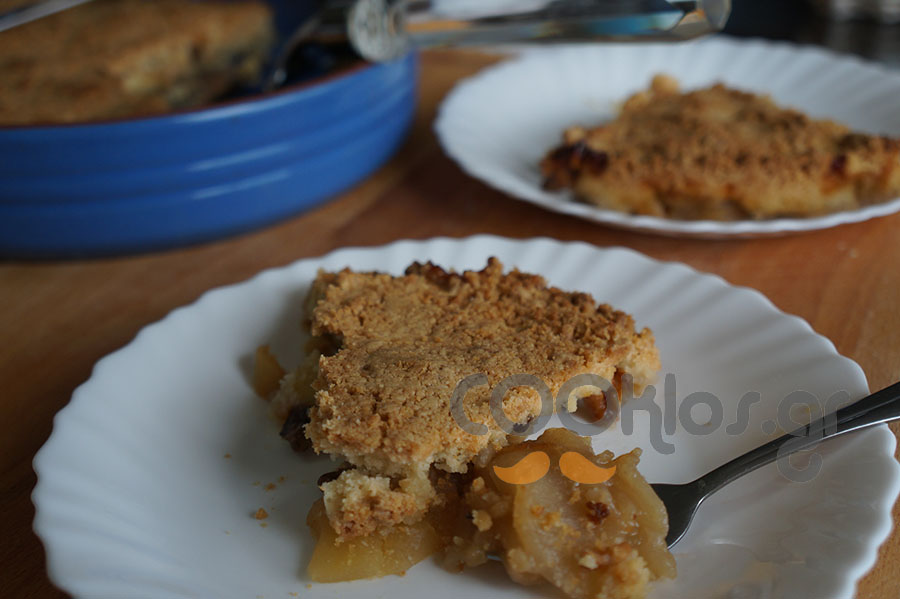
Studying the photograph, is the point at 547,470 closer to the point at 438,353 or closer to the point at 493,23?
A: the point at 438,353

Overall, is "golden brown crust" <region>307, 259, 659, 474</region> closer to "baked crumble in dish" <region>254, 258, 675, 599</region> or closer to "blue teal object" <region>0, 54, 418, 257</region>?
"baked crumble in dish" <region>254, 258, 675, 599</region>

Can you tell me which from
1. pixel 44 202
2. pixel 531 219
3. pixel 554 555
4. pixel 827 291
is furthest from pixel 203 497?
pixel 827 291

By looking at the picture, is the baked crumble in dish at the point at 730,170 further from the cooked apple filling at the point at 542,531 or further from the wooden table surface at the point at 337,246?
the cooked apple filling at the point at 542,531

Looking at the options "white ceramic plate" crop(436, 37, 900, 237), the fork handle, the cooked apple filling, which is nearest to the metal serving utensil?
"white ceramic plate" crop(436, 37, 900, 237)

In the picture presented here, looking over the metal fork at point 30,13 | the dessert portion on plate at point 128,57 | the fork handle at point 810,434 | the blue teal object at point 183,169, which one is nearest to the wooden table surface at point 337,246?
the blue teal object at point 183,169

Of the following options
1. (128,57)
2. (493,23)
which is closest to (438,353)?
(493,23)

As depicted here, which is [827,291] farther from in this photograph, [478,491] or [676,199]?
[478,491]

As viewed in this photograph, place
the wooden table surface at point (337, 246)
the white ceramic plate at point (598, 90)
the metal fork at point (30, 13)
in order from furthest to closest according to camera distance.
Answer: the white ceramic plate at point (598, 90), the metal fork at point (30, 13), the wooden table surface at point (337, 246)
